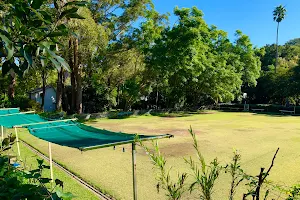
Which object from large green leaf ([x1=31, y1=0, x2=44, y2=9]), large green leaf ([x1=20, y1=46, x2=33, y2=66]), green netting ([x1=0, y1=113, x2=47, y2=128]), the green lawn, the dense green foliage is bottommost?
the green lawn

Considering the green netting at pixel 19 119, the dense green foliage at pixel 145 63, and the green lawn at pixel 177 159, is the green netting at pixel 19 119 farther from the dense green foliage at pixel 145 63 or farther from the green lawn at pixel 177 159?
the dense green foliage at pixel 145 63

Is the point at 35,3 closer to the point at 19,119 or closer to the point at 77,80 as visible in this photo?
the point at 19,119

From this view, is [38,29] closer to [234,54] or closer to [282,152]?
[282,152]

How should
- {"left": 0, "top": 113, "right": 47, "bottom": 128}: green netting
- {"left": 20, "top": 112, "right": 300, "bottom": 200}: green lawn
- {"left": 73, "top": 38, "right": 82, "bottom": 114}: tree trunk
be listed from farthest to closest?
{"left": 73, "top": 38, "right": 82, "bottom": 114}: tree trunk → {"left": 0, "top": 113, "right": 47, "bottom": 128}: green netting → {"left": 20, "top": 112, "right": 300, "bottom": 200}: green lawn

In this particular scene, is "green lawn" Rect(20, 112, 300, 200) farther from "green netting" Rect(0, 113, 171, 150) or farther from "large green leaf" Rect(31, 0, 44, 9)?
"large green leaf" Rect(31, 0, 44, 9)

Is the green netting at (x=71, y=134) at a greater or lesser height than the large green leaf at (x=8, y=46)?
lesser

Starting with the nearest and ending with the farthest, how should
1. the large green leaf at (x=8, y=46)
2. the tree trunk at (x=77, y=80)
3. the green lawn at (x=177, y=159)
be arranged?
the large green leaf at (x=8, y=46) < the green lawn at (x=177, y=159) < the tree trunk at (x=77, y=80)

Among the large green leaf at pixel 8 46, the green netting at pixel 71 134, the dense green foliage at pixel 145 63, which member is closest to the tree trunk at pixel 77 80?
the dense green foliage at pixel 145 63

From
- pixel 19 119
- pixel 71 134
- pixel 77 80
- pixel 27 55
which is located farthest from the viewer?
pixel 77 80

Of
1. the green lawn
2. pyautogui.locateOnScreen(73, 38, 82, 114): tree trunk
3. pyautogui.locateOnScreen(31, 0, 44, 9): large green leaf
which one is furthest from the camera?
pyautogui.locateOnScreen(73, 38, 82, 114): tree trunk

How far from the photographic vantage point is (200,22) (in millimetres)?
19672

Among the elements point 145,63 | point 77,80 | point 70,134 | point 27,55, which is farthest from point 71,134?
point 145,63

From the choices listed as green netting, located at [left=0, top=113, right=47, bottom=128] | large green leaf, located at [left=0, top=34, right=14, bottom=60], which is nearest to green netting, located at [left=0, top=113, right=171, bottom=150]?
green netting, located at [left=0, top=113, right=47, bottom=128]

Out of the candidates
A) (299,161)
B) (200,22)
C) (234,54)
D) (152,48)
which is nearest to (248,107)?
(234,54)
